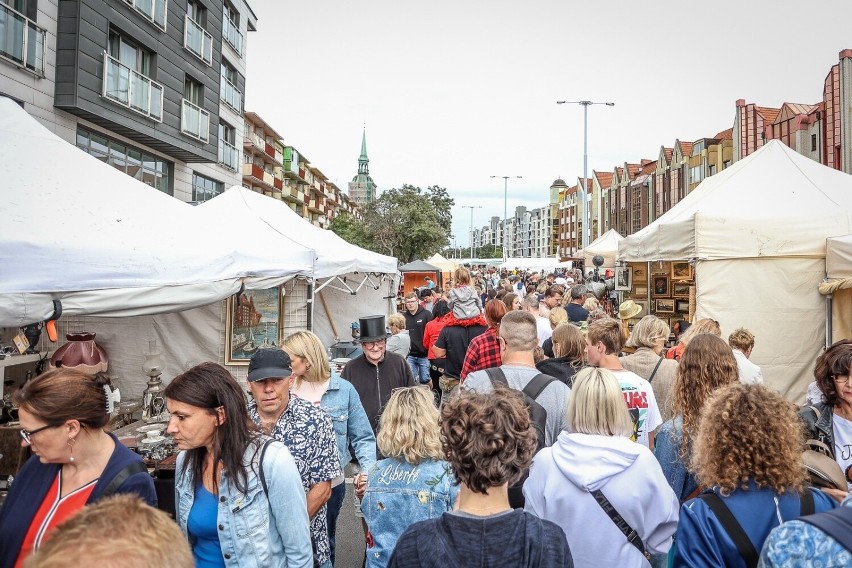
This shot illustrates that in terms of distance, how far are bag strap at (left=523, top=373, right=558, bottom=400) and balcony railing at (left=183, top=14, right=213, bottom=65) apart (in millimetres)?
18696

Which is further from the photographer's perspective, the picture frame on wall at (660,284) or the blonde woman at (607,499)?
the picture frame on wall at (660,284)

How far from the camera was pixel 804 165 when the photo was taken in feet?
30.8

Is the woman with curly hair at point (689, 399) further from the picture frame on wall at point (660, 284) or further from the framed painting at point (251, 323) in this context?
the picture frame on wall at point (660, 284)

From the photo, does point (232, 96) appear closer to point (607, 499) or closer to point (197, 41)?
point (197, 41)

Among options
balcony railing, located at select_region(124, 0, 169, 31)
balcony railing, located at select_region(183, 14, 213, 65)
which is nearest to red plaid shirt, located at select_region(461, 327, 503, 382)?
balcony railing, located at select_region(124, 0, 169, 31)

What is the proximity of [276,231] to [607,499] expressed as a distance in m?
6.54

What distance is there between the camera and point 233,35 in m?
25.9

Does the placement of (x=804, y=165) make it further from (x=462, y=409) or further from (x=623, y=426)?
(x=462, y=409)

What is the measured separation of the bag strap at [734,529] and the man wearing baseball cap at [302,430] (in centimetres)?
172

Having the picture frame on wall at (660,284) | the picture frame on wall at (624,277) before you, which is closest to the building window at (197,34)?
the picture frame on wall at (624,277)

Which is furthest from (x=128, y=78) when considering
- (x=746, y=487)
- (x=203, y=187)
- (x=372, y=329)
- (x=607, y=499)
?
(x=746, y=487)

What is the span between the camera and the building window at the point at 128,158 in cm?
1471

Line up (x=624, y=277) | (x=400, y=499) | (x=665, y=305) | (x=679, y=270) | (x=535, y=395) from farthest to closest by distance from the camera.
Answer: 1. (x=624, y=277)
2. (x=665, y=305)
3. (x=679, y=270)
4. (x=535, y=395)
5. (x=400, y=499)

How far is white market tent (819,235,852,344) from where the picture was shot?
293 inches
